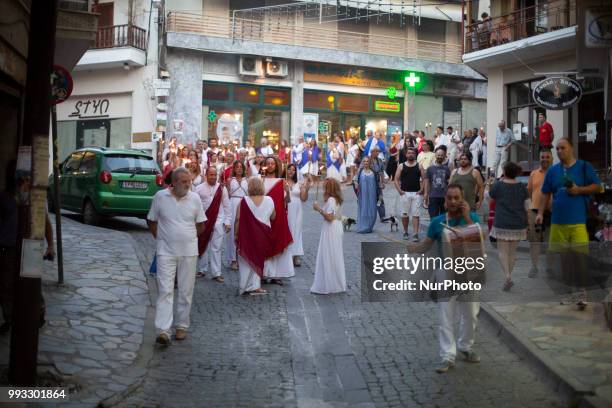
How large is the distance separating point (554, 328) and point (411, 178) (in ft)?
24.4

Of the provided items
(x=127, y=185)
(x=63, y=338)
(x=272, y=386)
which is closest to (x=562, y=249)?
(x=272, y=386)

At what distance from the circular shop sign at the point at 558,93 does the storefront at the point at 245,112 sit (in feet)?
69.0

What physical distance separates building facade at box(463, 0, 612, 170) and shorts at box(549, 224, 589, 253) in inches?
455

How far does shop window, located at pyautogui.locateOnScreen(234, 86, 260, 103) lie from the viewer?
34.8 metres

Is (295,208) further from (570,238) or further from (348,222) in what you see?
(570,238)

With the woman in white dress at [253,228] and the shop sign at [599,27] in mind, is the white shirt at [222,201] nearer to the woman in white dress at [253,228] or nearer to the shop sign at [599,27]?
the woman in white dress at [253,228]

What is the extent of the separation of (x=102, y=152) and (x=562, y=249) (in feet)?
34.9

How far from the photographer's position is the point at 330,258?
10188 mm

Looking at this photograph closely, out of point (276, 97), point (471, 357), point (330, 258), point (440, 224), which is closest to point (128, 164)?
point (330, 258)

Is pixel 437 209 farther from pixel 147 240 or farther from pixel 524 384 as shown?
pixel 524 384

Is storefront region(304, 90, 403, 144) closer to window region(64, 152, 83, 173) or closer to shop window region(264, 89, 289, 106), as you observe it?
shop window region(264, 89, 289, 106)

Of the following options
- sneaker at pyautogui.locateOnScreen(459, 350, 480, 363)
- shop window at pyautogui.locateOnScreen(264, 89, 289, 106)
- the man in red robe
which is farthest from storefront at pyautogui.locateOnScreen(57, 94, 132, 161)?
sneaker at pyautogui.locateOnScreen(459, 350, 480, 363)

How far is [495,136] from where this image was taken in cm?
2508

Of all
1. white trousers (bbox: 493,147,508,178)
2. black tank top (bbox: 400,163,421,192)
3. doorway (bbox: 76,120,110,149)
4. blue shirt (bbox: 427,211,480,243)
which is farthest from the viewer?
doorway (bbox: 76,120,110,149)
